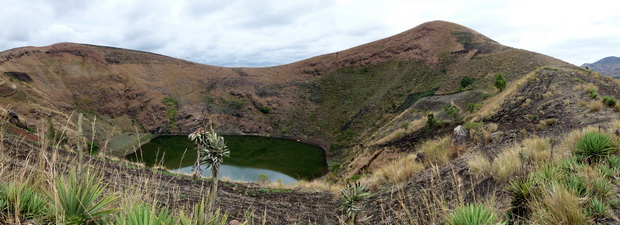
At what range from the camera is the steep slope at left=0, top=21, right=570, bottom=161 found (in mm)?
39781

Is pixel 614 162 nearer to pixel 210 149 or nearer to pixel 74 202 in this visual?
pixel 210 149

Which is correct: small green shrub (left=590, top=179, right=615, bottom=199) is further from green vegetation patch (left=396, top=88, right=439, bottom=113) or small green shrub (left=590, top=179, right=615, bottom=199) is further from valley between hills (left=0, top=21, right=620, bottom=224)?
green vegetation patch (left=396, top=88, right=439, bottom=113)

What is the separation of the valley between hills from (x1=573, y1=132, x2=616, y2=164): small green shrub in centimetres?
3

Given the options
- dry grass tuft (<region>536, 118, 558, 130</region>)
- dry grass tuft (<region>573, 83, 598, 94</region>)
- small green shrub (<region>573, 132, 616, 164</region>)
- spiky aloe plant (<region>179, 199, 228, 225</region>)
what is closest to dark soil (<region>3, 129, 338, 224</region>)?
spiky aloe plant (<region>179, 199, 228, 225</region>)

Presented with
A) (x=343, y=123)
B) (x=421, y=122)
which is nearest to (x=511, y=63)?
(x=421, y=122)

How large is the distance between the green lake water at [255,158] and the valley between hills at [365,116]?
7.00 feet

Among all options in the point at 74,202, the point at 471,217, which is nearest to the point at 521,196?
the point at 471,217

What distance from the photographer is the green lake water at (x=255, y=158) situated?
26.5 m

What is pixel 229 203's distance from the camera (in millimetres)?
7152

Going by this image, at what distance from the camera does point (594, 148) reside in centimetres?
425

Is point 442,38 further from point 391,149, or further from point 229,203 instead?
point 229,203

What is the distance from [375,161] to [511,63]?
25282 mm

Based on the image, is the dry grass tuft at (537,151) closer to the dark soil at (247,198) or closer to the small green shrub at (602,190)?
the small green shrub at (602,190)

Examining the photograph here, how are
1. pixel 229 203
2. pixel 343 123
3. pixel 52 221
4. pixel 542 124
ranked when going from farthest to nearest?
1. pixel 343 123
2. pixel 542 124
3. pixel 229 203
4. pixel 52 221
